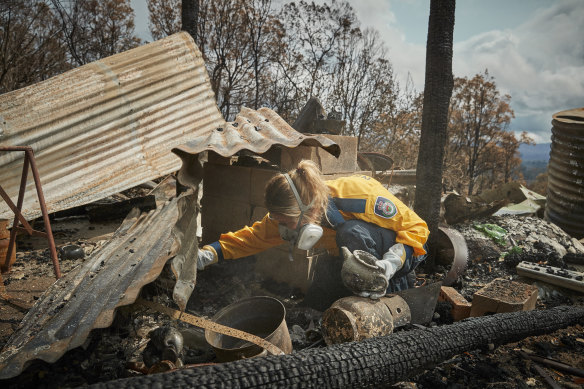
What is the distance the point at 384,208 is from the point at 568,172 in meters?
5.35

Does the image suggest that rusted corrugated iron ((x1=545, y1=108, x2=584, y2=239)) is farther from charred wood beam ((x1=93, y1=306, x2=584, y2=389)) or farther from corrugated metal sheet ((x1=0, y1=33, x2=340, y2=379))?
corrugated metal sheet ((x1=0, y1=33, x2=340, y2=379))

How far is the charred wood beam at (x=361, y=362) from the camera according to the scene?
1.88 metres

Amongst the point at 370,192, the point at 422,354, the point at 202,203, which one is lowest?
the point at 422,354

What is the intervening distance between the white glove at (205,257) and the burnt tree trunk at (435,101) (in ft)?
9.68

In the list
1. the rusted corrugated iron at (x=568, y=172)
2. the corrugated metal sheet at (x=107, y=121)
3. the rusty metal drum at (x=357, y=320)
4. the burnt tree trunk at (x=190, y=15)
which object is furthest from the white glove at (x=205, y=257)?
the rusted corrugated iron at (x=568, y=172)

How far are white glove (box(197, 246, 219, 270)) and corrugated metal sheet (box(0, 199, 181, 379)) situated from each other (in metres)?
0.33

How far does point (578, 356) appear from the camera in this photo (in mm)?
2785

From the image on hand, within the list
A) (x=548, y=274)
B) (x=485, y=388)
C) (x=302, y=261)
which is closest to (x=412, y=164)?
(x=548, y=274)

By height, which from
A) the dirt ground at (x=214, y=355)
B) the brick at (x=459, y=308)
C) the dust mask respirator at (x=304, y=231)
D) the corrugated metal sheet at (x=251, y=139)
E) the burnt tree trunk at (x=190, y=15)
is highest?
the burnt tree trunk at (x=190, y=15)

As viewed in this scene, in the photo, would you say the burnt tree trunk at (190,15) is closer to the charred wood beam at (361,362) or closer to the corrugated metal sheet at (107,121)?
the corrugated metal sheet at (107,121)

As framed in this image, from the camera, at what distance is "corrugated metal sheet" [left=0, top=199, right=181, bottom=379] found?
2055 millimetres

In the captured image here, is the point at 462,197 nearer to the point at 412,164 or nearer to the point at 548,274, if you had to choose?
the point at 548,274

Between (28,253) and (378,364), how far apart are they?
5710 mm

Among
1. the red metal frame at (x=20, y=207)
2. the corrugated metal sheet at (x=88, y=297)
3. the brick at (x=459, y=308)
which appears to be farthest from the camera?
the red metal frame at (x=20, y=207)
